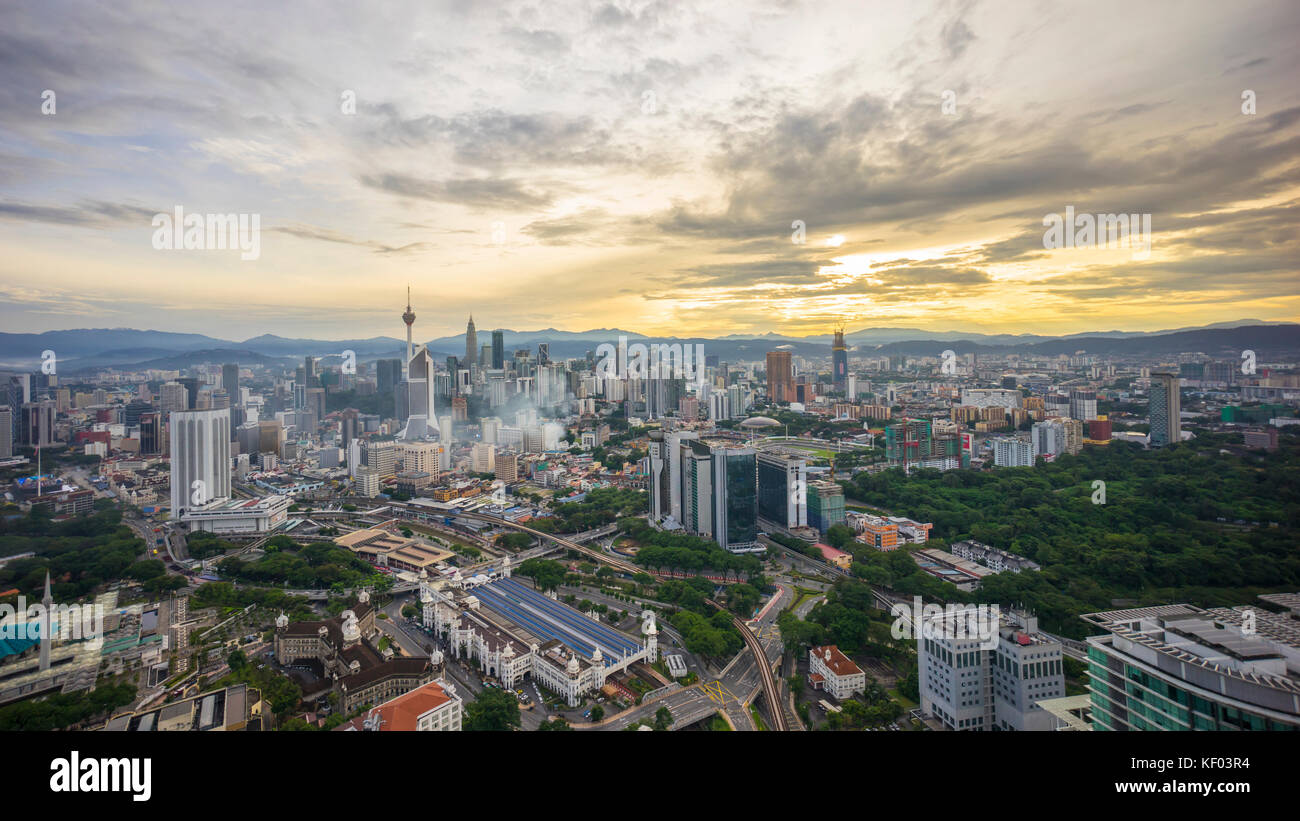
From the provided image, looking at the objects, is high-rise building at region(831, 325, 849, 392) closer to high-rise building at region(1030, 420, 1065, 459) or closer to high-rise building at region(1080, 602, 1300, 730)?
high-rise building at region(1030, 420, 1065, 459)

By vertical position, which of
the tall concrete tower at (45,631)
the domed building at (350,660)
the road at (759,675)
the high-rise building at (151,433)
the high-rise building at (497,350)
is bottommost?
the road at (759,675)

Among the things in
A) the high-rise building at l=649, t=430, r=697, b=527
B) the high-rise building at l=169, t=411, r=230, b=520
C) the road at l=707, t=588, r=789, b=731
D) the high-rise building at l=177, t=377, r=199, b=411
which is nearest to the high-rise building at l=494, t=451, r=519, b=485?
the high-rise building at l=649, t=430, r=697, b=527

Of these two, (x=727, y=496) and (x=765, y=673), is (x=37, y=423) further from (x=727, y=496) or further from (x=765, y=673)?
(x=765, y=673)

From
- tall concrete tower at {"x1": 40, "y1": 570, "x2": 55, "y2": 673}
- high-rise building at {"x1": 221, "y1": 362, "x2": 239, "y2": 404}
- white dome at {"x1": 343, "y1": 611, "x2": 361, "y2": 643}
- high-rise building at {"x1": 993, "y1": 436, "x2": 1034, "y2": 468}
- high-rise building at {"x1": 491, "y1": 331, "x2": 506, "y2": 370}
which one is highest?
high-rise building at {"x1": 491, "y1": 331, "x2": 506, "y2": 370}

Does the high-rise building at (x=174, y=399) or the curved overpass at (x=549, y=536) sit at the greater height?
the high-rise building at (x=174, y=399)

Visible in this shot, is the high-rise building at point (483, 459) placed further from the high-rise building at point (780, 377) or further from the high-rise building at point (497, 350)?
the high-rise building at point (780, 377)

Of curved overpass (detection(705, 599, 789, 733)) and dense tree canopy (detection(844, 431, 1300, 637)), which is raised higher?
dense tree canopy (detection(844, 431, 1300, 637))

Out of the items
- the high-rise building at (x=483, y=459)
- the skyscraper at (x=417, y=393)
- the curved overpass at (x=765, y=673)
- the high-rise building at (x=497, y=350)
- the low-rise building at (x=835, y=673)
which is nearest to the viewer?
the curved overpass at (x=765, y=673)

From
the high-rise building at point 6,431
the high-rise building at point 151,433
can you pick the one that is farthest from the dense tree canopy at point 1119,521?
the high-rise building at point 151,433
